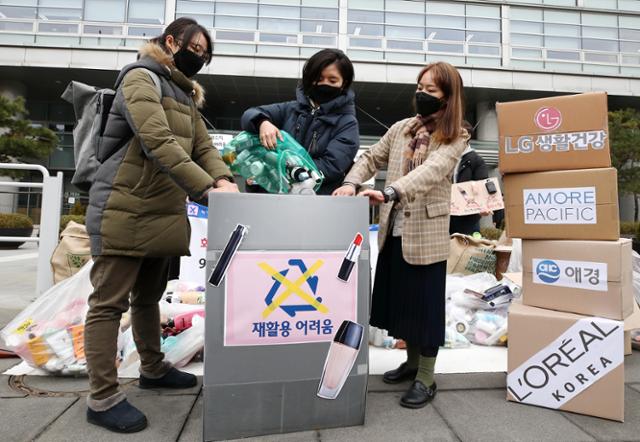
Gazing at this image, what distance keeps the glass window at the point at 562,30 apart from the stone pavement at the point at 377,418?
21052 mm

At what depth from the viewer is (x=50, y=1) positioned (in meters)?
16.8

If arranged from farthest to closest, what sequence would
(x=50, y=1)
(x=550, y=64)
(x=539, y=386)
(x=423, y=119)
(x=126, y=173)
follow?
1. (x=550, y=64)
2. (x=50, y=1)
3. (x=423, y=119)
4. (x=539, y=386)
5. (x=126, y=173)

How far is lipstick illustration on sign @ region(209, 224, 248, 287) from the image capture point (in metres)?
1.45

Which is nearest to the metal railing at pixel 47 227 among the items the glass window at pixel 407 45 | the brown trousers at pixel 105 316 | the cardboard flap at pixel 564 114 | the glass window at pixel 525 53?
the brown trousers at pixel 105 316

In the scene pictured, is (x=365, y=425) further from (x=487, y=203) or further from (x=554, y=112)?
(x=487, y=203)

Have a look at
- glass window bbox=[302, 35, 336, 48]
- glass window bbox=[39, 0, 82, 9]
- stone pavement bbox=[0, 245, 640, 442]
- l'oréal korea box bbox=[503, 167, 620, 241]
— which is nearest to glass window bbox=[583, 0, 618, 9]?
glass window bbox=[302, 35, 336, 48]

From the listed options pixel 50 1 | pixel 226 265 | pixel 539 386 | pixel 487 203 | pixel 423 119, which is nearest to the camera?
pixel 226 265

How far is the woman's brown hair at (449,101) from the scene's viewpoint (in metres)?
1.92

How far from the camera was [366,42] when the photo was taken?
699 inches

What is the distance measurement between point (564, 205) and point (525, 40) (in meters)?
20.2

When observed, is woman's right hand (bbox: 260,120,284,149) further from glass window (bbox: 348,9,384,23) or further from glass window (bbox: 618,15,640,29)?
glass window (bbox: 618,15,640,29)

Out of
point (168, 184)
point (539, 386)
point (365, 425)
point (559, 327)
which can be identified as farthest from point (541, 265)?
point (168, 184)

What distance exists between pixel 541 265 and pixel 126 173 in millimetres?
2055

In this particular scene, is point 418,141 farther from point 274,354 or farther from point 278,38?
point 278,38
